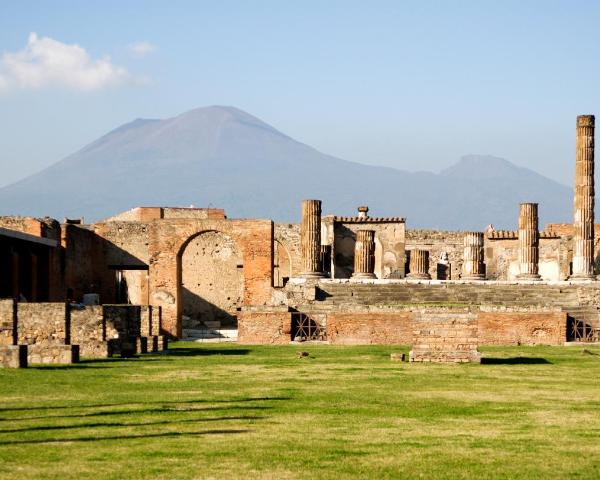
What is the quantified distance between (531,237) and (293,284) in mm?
10040

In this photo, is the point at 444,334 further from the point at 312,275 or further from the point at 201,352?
the point at 312,275

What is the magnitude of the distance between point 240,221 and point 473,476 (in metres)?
34.6

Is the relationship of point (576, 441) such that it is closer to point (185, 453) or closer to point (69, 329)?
point (185, 453)

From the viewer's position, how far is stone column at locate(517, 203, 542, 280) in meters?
46.1

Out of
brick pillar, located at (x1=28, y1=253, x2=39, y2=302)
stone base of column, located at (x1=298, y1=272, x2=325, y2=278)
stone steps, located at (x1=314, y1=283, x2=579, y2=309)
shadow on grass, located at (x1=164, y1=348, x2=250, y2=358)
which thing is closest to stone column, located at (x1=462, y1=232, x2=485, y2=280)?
stone base of column, located at (x1=298, y1=272, x2=325, y2=278)

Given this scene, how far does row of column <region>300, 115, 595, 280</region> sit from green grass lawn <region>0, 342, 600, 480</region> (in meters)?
21.1

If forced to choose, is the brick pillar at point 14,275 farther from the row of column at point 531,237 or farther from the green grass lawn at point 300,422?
the green grass lawn at point 300,422

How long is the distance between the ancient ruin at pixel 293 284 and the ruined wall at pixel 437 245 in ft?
0.17

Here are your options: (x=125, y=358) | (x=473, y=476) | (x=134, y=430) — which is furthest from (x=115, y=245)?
(x=473, y=476)

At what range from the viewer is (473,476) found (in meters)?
11.0

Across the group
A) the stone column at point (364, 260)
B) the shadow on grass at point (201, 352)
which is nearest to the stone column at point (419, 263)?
the stone column at point (364, 260)

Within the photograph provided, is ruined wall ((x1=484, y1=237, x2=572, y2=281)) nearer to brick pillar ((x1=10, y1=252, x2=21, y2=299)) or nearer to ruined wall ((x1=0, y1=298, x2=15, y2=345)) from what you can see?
brick pillar ((x1=10, y1=252, x2=21, y2=299))

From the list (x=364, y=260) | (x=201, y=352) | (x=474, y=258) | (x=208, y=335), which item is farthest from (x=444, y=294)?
(x=201, y=352)

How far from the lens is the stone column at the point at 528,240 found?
46.1 meters
